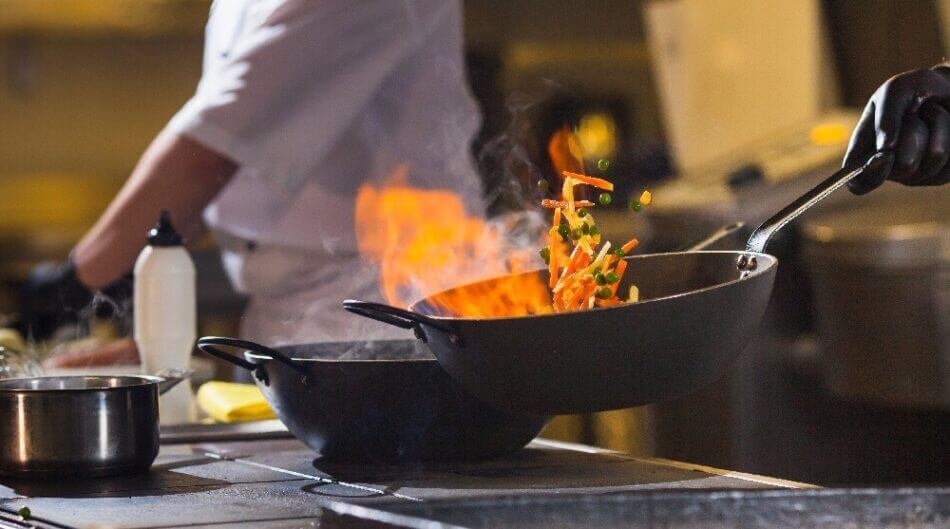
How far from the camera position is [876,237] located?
→ 2.61 m

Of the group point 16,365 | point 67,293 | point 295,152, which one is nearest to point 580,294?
point 16,365

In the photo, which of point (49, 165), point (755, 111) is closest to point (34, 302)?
point (755, 111)

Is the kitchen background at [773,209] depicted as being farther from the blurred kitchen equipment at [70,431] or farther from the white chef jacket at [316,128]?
the blurred kitchen equipment at [70,431]

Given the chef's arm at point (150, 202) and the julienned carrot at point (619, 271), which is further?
the chef's arm at point (150, 202)

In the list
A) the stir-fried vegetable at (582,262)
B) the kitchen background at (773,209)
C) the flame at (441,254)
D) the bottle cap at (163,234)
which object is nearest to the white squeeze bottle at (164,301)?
the bottle cap at (163,234)

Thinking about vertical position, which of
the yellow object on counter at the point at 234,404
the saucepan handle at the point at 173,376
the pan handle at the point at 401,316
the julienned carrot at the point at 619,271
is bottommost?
the yellow object on counter at the point at 234,404

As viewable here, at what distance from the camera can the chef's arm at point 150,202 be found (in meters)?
2.09

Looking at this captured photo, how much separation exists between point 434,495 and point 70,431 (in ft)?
1.24

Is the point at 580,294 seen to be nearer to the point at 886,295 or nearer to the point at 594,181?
the point at 594,181

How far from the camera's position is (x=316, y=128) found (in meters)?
2.15

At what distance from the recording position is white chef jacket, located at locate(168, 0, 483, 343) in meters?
2.11

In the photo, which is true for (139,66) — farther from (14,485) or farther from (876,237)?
(14,485)

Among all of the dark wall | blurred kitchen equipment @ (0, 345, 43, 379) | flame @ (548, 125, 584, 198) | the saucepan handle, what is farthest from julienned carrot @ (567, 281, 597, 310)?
the dark wall

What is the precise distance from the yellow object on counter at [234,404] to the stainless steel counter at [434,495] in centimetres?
13
